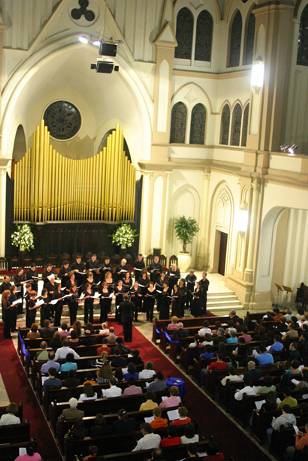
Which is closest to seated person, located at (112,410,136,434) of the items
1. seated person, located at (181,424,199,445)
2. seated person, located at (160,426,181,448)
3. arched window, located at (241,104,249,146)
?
seated person, located at (160,426,181,448)

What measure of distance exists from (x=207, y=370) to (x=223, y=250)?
450 inches

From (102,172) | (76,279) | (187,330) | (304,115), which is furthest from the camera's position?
(102,172)

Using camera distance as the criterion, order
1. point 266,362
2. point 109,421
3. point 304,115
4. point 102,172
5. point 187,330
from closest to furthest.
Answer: point 109,421 → point 266,362 → point 187,330 → point 304,115 → point 102,172

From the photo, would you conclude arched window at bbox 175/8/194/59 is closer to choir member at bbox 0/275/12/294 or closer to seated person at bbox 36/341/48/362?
choir member at bbox 0/275/12/294

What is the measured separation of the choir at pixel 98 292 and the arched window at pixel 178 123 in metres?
5.97

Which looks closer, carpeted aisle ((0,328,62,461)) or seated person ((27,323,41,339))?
carpeted aisle ((0,328,62,461))

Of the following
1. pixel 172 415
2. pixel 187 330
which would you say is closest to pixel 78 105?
pixel 187 330

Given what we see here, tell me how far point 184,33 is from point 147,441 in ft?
60.2

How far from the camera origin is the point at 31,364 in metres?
14.2

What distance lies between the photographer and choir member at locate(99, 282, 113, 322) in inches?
730

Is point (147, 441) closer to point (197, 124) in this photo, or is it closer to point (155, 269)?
Result: point (155, 269)

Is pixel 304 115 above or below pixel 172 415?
above

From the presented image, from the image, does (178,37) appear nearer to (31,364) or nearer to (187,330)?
(187,330)

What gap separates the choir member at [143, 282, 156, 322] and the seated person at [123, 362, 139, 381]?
22.1ft
